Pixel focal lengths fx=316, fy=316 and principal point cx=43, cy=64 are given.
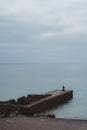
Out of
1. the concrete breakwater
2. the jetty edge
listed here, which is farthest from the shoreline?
the jetty edge

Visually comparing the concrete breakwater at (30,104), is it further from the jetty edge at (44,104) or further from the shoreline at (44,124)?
the shoreline at (44,124)

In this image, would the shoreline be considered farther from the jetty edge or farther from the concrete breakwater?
the jetty edge

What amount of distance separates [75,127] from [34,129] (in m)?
0.52

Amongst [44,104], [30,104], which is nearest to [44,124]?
[30,104]

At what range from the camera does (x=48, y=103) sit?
3334 cm

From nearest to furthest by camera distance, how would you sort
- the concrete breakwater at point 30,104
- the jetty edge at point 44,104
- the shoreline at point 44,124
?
the shoreline at point 44,124 < the concrete breakwater at point 30,104 < the jetty edge at point 44,104

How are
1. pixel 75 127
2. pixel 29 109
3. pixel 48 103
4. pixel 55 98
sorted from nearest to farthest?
pixel 75 127, pixel 29 109, pixel 48 103, pixel 55 98

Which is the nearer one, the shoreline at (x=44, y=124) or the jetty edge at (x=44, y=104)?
the shoreline at (x=44, y=124)

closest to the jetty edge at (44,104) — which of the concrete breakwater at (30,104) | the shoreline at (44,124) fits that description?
the concrete breakwater at (30,104)

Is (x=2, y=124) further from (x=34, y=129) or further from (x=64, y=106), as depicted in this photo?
(x=64, y=106)

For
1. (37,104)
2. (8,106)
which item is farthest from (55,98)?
(8,106)

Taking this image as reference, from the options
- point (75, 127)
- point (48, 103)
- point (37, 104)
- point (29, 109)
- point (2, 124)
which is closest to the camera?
point (75, 127)

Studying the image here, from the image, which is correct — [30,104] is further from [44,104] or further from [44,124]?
[44,124]

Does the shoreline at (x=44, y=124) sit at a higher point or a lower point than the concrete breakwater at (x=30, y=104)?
lower
